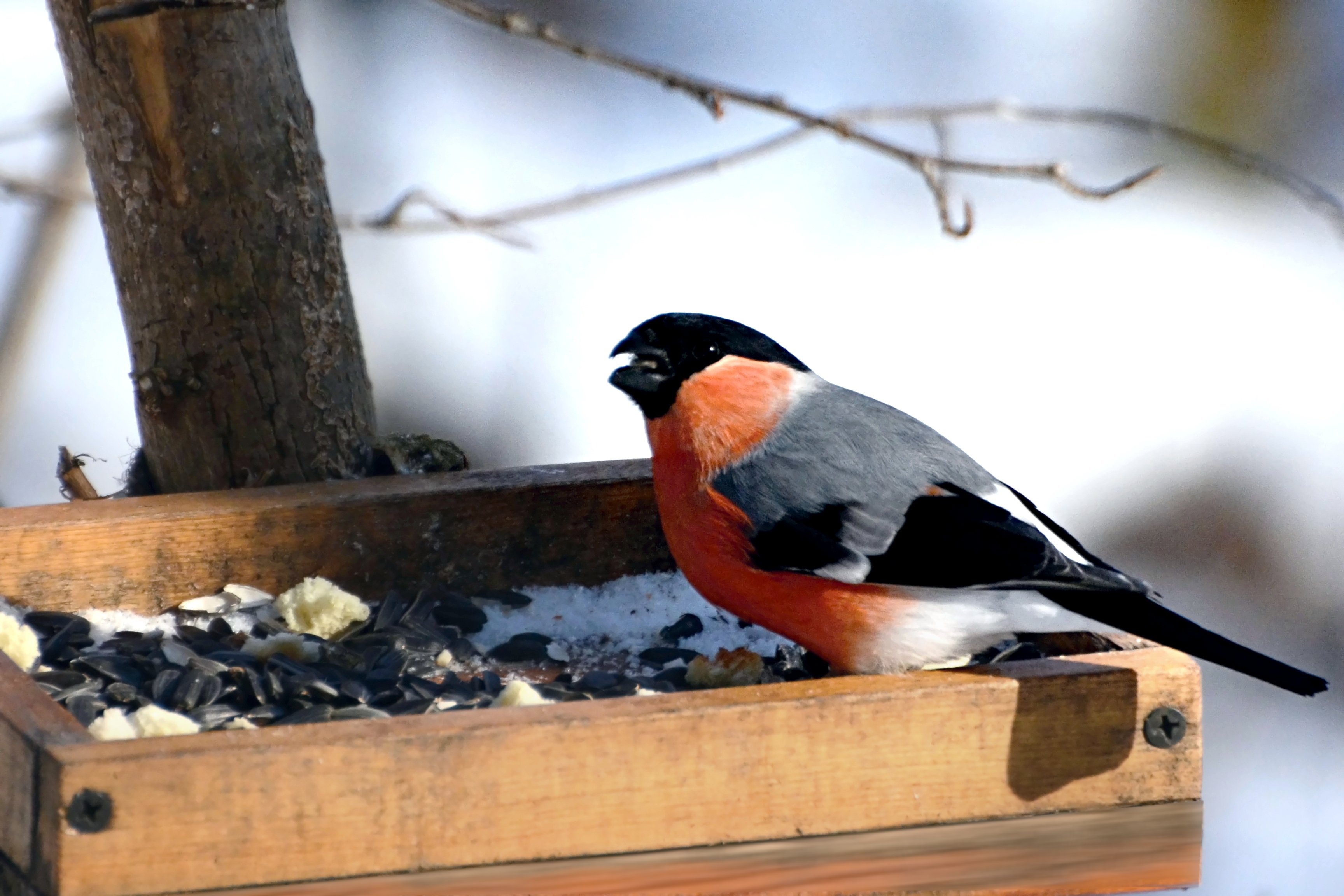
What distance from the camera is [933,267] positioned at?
5.95m

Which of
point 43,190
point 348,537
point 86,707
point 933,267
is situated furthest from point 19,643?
point 933,267

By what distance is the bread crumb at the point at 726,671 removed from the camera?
7.81 ft

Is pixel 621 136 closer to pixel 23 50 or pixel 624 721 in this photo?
pixel 23 50

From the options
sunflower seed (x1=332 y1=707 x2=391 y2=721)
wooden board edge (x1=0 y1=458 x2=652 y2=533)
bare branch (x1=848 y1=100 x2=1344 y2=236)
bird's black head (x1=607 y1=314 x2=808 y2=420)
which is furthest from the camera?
wooden board edge (x1=0 y1=458 x2=652 y2=533)

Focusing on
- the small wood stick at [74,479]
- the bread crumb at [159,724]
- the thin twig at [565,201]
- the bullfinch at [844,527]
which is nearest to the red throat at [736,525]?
the bullfinch at [844,527]

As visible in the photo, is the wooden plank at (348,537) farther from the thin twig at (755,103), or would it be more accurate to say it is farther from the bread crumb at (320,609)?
the thin twig at (755,103)

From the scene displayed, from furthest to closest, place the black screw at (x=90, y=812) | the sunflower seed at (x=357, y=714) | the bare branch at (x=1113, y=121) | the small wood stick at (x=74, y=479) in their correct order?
1. the small wood stick at (x=74, y=479)
2. the bare branch at (x=1113, y=121)
3. the sunflower seed at (x=357, y=714)
4. the black screw at (x=90, y=812)

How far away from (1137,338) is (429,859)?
452cm

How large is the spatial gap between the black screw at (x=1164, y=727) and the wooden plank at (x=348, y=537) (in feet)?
3.40

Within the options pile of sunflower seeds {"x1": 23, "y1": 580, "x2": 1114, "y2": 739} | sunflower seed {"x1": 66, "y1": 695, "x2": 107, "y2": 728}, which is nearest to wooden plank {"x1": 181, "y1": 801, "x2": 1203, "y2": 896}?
pile of sunflower seeds {"x1": 23, "y1": 580, "x2": 1114, "y2": 739}

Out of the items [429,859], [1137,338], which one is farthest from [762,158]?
[429,859]

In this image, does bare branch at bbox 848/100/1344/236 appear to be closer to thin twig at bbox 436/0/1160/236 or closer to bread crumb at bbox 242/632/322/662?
thin twig at bbox 436/0/1160/236

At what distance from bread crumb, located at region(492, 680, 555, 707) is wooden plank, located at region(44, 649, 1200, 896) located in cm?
24

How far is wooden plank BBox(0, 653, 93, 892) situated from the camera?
1836 millimetres
